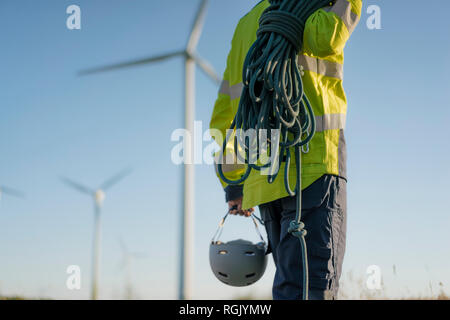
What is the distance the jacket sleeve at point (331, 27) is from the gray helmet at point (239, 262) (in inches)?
44.5

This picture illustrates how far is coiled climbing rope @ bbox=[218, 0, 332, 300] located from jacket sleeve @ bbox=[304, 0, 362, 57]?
0.29 ft

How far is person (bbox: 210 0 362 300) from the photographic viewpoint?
2389 mm

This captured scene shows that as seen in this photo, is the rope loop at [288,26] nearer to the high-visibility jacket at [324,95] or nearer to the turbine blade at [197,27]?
the high-visibility jacket at [324,95]

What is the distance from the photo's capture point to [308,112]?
8.46ft

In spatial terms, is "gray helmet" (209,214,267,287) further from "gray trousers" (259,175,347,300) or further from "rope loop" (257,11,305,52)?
"rope loop" (257,11,305,52)

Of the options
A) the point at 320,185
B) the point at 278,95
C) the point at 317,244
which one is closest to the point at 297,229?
the point at 317,244

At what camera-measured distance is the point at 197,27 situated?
13.9 metres

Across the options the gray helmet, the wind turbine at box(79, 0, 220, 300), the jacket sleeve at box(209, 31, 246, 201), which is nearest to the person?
the gray helmet

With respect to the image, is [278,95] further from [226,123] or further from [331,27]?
[226,123]

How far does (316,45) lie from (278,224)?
89cm
